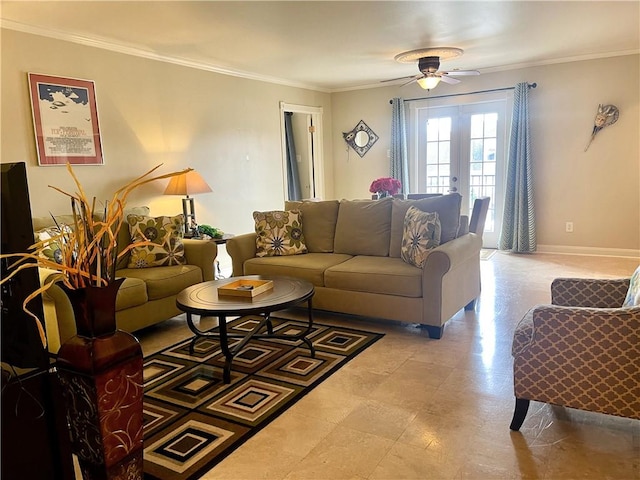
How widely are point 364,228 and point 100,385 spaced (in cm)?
312

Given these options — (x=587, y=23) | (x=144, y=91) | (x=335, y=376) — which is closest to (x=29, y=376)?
(x=335, y=376)

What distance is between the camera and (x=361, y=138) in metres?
7.62

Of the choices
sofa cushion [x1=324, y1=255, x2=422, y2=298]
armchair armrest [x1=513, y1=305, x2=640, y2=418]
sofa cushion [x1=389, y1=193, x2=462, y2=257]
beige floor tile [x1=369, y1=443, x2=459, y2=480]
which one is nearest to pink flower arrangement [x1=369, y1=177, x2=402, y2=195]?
sofa cushion [x1=389, y1=193, x2=462, y2=257]

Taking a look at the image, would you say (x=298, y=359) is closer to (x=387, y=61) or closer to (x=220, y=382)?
(x=220, y=382)

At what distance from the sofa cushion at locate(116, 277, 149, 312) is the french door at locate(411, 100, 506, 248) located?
4939mm

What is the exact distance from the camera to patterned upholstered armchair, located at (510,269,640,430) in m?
1.87

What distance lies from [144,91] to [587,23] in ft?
14.1

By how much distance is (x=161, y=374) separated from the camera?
2.93m

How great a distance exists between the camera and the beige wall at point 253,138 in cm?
439

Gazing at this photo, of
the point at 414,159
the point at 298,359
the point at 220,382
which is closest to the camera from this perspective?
the point at 220,382

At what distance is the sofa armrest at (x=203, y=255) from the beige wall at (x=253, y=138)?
1072mm

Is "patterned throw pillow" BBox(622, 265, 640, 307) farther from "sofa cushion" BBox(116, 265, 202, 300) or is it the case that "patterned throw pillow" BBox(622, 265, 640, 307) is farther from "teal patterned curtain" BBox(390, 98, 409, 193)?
"teal patterned curtain" BBox(390, 98, 409, 193)

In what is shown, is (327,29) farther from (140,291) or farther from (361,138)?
(361,138)

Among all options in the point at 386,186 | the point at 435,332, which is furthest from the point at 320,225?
the point at 435,332
